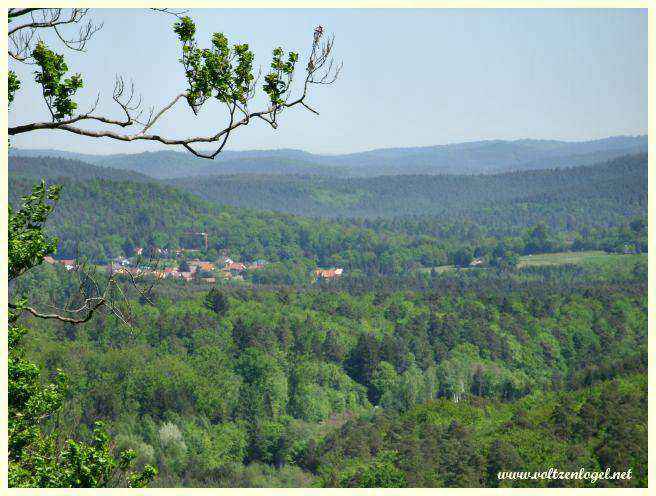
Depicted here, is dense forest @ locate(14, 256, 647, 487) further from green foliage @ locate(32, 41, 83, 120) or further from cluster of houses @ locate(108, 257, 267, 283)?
green foliage @ locate(32, 41, 83, 120)

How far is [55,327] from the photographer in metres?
95.2

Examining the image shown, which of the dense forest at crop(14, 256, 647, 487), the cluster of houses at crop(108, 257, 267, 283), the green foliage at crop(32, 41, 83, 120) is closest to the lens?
the green foliage at crop(32, 41, 83, 120)

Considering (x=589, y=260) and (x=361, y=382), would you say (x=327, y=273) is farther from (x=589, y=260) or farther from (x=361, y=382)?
(x=361, y=382)

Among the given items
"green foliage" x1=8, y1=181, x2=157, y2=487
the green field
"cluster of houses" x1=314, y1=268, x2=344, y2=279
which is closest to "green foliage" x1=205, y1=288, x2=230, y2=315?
"cluster of houses" x1=314, y1=268, x2=344, y2=279

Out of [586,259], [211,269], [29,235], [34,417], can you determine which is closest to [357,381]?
[34,417]

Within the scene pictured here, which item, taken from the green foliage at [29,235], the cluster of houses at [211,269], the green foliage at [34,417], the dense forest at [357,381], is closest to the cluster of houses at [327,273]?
the cluster of houses at [211,269]

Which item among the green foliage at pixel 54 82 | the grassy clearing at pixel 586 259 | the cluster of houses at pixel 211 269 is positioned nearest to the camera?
the green foliage at pixel 54 82

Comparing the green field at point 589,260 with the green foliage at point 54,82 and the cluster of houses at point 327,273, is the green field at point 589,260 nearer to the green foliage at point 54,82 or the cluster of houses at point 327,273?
the cluster of houses at point 327,273

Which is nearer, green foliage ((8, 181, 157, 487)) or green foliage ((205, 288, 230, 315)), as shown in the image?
green foliage ((8, 181, 157, 487))

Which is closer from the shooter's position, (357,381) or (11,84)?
(11,84)

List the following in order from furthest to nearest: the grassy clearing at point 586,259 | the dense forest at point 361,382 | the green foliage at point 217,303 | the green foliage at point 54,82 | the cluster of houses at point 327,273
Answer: the cluster of houses at point 327,273, the grassy clearing at point 586,259, the green foliage at point 217,303, the dense forest at point 361,382, the green foliage at point 54,82
